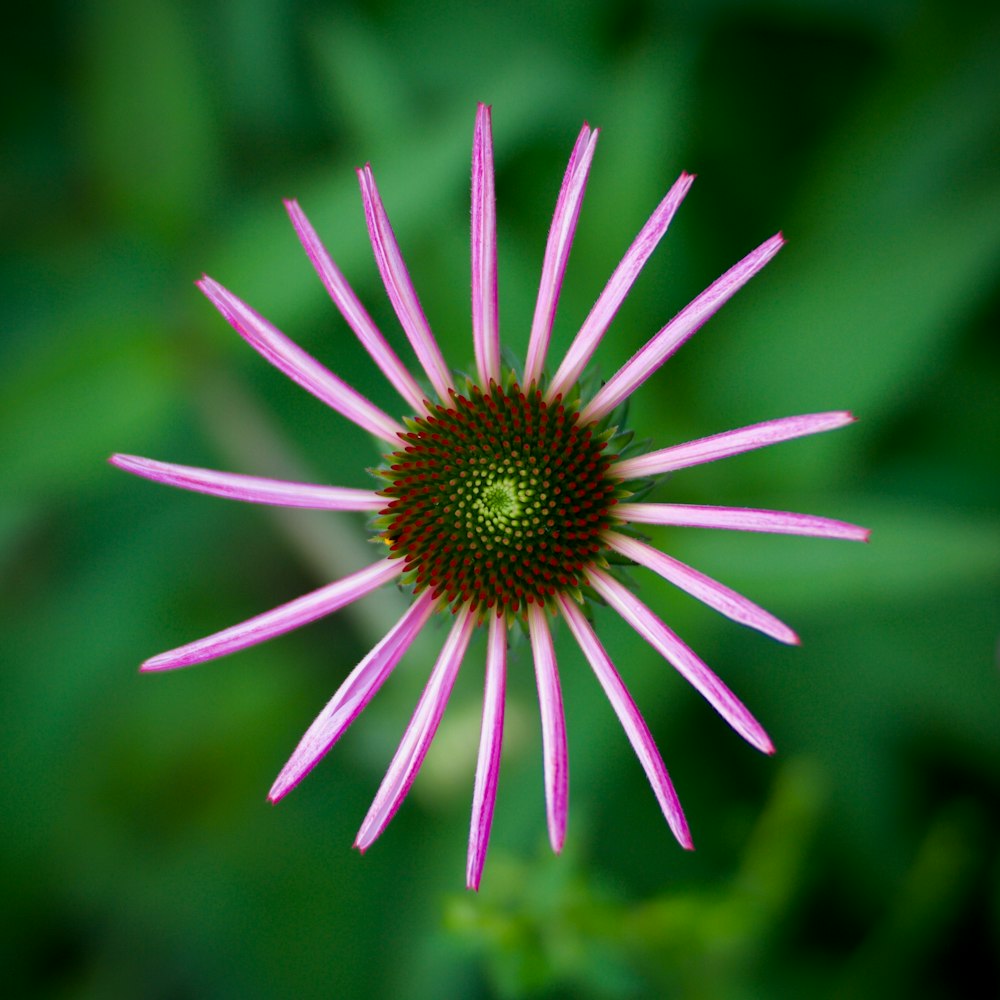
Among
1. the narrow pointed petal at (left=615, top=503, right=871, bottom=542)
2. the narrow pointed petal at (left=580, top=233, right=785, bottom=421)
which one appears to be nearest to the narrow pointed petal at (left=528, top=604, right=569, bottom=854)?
the narrow pointed petal at (left=615, top=503, right=871, bottom=542)

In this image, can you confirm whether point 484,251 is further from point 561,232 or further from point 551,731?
point 551,731

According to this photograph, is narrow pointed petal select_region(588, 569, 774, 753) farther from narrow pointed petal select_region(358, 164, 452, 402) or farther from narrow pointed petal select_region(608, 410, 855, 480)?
narrow pointed petal select_region(358, 164, 452, 402)

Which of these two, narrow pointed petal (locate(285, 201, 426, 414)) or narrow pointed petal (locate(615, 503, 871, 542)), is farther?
narrow pointed petal (locate(285, 201, 426, 414))

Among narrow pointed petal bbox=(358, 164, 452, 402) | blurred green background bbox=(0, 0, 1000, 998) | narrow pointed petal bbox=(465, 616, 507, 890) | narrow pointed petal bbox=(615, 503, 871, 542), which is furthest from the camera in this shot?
blurred green background bbox=(0, 0, 1000, 998)

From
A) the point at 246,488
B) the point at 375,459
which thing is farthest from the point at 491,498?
the point at 375,459

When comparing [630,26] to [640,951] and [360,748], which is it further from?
[640,951]

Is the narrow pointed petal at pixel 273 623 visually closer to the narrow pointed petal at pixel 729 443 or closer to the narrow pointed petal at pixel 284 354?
the narrow pointed petal at pixel 284 354

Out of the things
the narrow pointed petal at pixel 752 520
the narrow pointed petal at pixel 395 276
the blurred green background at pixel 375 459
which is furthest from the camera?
the blurred green background at pixel 375 459

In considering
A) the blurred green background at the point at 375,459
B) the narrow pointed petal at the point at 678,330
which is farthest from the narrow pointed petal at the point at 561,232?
the blurred green background at the point at 375,459

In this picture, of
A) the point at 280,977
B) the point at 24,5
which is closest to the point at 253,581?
the point at 280,977
